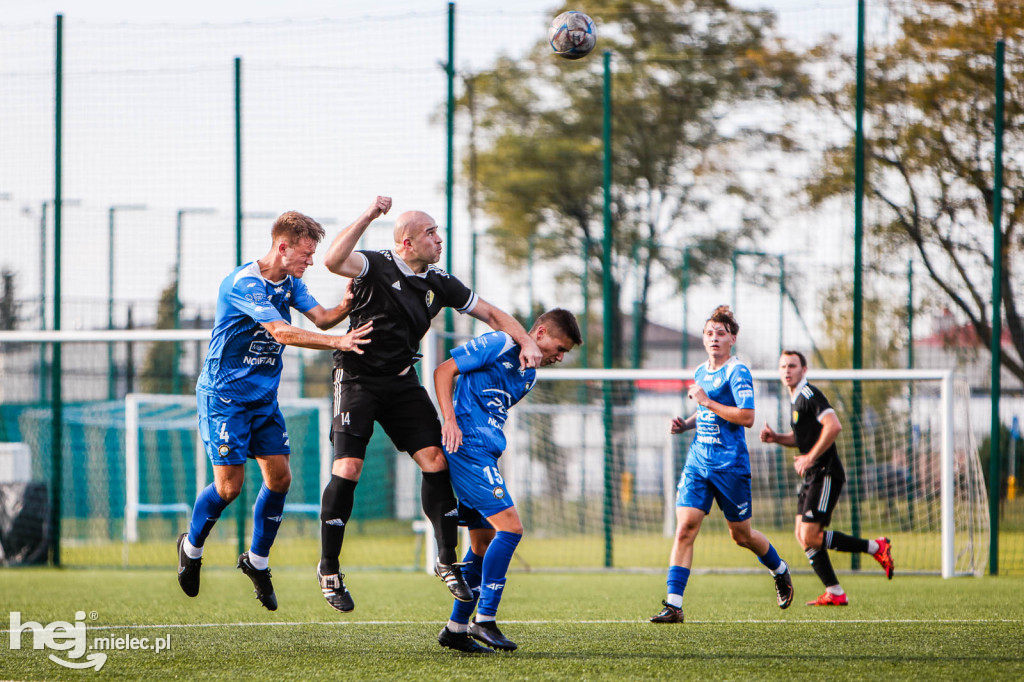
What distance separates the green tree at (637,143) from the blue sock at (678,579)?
10046 millimetres

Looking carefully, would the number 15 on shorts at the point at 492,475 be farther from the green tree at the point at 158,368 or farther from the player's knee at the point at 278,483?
the green tree at the point at 158,368

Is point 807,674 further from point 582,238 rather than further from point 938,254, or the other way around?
point 582,238

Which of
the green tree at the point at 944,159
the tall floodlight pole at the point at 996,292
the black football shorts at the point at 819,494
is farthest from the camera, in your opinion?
the green tree at the point at 944,159

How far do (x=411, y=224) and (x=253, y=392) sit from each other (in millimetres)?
1357

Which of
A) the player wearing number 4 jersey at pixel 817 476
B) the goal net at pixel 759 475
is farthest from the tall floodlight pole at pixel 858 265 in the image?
the player wearing number 4 jersey at pixel 817 476

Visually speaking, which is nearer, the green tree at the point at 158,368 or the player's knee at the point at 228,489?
the player's knee at the point at 228,489

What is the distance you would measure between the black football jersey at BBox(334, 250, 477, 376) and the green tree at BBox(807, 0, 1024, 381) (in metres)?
7.97

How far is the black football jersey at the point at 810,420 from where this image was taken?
786 centimetres

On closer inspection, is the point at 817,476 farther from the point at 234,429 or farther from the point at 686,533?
the point at 234,429

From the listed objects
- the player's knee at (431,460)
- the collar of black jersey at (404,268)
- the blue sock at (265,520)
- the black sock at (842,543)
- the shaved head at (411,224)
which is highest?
the shaved head at (411,224)

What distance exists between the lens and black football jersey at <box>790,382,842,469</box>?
25.8 ft

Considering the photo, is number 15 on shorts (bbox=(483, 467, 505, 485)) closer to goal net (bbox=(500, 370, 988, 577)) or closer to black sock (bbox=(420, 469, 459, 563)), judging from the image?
black sock (bbox=(420, 469, 459, 563))

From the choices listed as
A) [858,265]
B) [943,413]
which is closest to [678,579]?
[943,413]
